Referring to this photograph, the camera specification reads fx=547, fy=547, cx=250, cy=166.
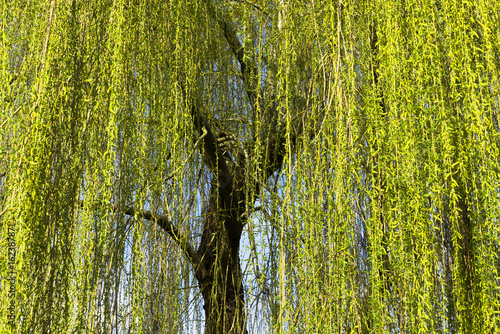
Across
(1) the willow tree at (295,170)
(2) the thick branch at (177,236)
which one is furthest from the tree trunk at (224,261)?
(1) the willow tree at (295,170)

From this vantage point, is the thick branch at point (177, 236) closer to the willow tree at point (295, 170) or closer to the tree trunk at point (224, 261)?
the tree trunk at point (224, 261)

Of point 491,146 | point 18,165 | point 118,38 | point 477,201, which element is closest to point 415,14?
point 491,146

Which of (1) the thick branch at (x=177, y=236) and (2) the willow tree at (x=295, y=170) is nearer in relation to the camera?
(2) the willow tree at (x=295, y=170)

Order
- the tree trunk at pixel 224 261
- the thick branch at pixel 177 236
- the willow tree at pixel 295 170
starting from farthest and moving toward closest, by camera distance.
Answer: the tree trunk at pixel 224 261, the thick branch at pixel 177 236, the willow tree at pixel 295 170

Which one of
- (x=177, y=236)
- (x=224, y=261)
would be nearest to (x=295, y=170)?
(x=177, y=236)

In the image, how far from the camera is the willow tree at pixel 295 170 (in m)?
1.90

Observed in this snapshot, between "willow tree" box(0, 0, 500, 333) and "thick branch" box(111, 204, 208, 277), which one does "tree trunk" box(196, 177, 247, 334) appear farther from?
"willow tree" box(0, 0, 500, 333)

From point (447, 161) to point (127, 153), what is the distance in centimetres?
124

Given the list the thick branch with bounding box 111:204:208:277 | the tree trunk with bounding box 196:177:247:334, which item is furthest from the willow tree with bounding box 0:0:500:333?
the tree trunk with bounding box 196:177:247:334

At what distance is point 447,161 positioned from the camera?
196 centimetres

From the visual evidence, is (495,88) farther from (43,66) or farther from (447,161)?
(43,66)

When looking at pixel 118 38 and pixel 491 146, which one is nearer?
pixel 491 146

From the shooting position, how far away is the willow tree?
1903mm

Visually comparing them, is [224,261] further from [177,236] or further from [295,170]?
[295,170]
